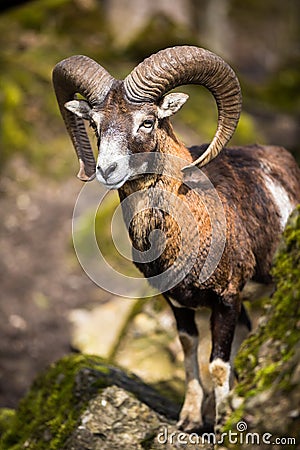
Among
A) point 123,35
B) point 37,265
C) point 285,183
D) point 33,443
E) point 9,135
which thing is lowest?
point 33,443

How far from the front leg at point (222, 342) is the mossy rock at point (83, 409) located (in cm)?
71

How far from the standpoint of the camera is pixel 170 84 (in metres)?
6.84

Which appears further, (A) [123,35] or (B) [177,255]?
(A) [123,35]

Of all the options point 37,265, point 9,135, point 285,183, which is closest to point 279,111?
point 9,135

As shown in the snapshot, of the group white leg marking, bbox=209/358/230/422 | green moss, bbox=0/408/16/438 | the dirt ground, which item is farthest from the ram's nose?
the dirt ground

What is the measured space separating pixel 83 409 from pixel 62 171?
423 inches

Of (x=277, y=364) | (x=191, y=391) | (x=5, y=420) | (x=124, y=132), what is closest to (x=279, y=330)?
(x=277, y=364)

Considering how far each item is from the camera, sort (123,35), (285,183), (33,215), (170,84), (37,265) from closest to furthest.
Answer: (170,84), (285,183), (37,265), (33,215), (123,35)

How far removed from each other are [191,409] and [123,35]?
1687 centimetres

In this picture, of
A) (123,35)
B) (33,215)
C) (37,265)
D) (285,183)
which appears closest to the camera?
(285,183)

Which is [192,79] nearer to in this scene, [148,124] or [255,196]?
[148,124]

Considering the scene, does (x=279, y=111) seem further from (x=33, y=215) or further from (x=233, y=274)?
(x=233, y=274)

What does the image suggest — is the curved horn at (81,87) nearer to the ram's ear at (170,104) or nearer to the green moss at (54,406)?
the ram's ear at (170,104)

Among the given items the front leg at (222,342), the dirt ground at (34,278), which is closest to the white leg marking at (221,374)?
the front leg at (222,342)
